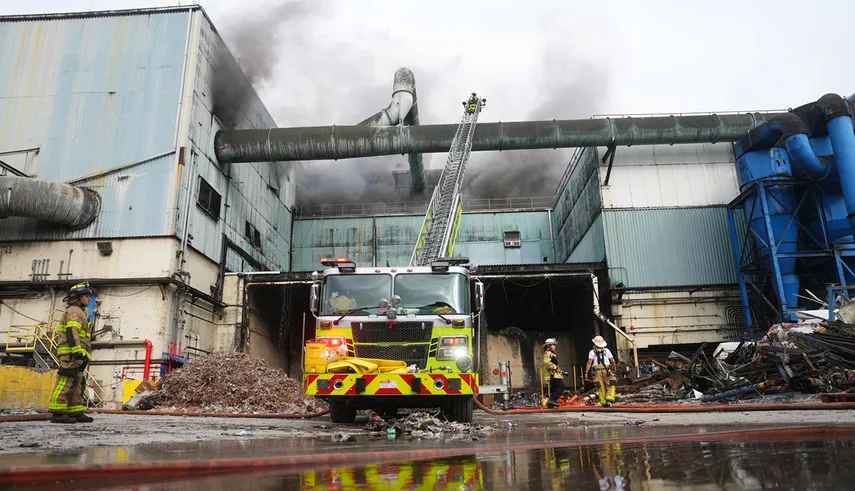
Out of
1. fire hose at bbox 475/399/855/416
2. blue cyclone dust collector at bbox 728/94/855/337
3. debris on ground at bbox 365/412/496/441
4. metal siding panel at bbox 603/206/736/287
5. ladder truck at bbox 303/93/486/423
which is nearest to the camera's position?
debris on ground at bbox 365/412/496/441

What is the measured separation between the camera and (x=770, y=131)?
738 inches

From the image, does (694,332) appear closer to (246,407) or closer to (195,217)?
(246,407)

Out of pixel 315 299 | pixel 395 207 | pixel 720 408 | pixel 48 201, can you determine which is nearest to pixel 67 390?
pixel 315 299

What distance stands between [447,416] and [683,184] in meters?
18.2

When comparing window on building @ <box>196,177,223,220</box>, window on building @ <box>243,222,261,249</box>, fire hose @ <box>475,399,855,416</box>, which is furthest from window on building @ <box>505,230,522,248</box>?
fire hose @ <box>475,399,855,416</box>

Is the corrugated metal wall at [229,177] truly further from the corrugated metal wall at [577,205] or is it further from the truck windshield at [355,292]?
the corrugated metal wall at [577,205]

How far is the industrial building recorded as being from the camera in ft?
60.1

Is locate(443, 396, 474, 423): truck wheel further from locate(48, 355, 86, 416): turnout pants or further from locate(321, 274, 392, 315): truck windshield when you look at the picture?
locate(48, 355, 86, 416): turnout pants

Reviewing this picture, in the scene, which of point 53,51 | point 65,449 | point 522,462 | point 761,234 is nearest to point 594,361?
point 522,462

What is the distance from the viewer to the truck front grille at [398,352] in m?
7.47

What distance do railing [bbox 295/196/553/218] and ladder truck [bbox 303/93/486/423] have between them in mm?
21342

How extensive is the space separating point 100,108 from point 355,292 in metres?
17.2

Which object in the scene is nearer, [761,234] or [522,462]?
[522,462]

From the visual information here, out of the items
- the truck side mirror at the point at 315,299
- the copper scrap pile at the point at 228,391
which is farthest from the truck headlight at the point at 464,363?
the copper scrap pile at the point at 228,391
